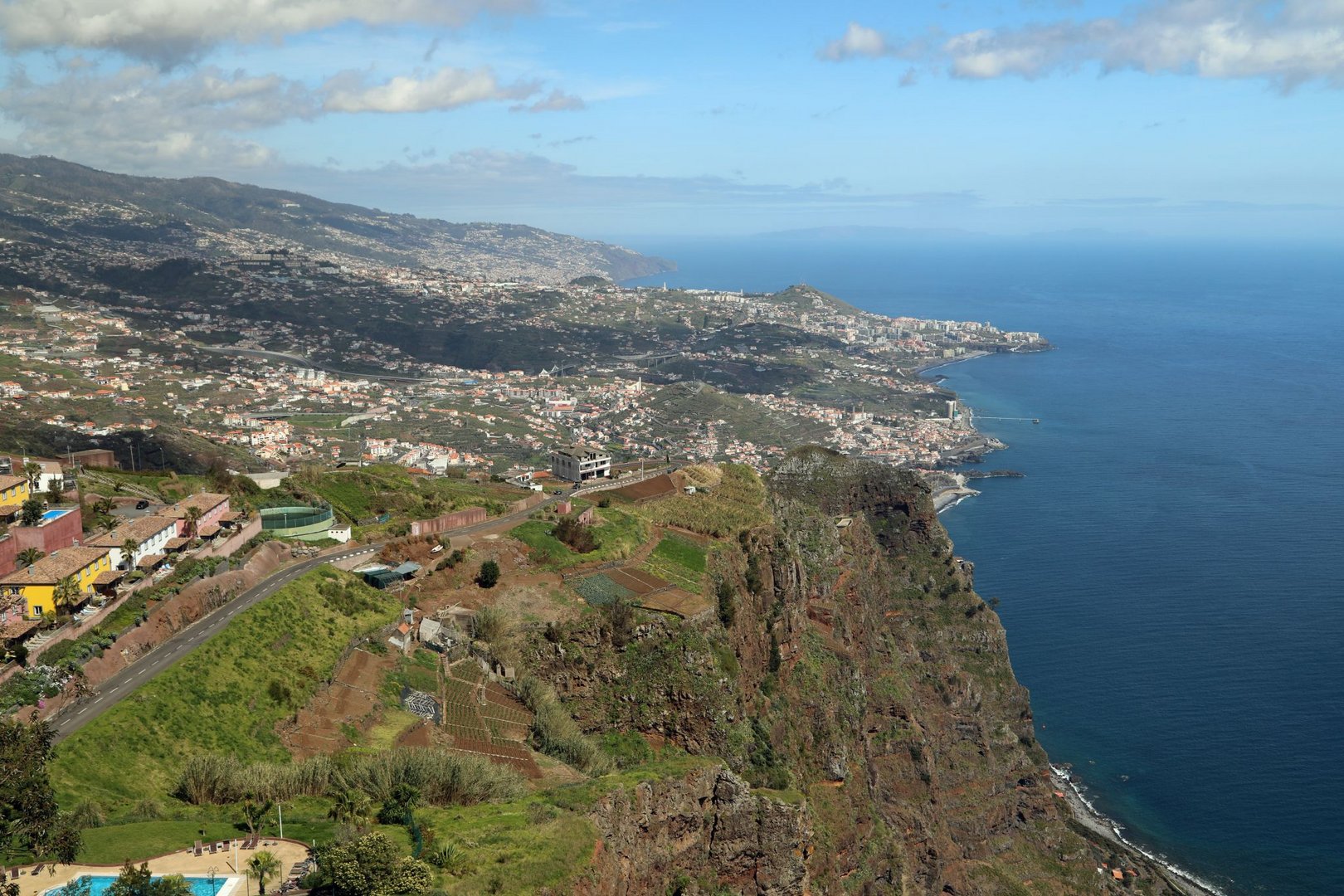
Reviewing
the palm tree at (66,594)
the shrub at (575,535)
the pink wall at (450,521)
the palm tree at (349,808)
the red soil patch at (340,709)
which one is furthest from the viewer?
the pink wall at (450,521)

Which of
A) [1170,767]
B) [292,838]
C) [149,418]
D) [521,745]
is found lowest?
[1170,767]

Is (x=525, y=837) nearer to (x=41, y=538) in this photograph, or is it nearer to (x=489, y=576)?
(x=489, y=576)

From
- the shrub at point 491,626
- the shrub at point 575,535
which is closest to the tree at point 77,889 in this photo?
the shrub at point 491,626

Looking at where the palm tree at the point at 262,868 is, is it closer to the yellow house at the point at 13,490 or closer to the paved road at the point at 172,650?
the paved road at the point at 172,650

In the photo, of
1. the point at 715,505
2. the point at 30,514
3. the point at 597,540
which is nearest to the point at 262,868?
the point at 30,514

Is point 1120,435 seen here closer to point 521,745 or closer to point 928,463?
point 928,463

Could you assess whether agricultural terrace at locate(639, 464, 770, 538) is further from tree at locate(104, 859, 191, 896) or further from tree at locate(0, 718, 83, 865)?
tree at locate(104, 859, 191, 896)

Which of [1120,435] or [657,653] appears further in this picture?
[1120,435]

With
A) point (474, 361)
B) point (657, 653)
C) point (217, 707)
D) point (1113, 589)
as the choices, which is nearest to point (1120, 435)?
point (1113, 589)
